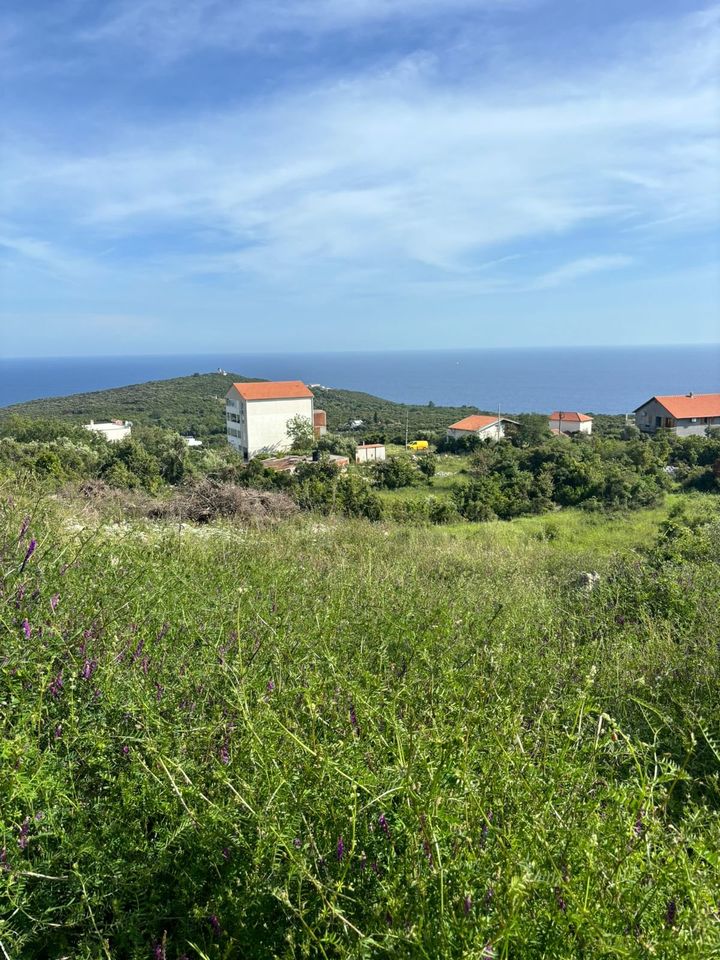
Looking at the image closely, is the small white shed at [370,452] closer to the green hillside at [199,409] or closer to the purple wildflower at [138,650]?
the green hillside at [199,409]

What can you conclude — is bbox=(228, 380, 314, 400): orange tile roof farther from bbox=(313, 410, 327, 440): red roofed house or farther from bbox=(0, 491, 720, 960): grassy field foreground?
bbox=(0, 491, 720, 960): grassy field foreground

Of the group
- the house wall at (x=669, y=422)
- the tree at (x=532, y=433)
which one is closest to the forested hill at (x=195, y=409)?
the tree at (x=532, y=433)

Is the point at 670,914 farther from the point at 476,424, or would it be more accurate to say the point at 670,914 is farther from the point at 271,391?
the point at 271,391

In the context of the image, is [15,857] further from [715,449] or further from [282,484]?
[715,449]

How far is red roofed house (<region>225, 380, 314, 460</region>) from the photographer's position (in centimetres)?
5281

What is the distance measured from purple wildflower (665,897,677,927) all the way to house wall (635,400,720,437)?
3649 cm

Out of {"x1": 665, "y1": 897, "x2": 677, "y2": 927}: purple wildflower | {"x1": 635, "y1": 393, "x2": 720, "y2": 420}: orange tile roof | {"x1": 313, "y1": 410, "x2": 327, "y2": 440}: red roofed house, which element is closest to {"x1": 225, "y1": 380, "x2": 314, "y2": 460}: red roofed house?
{"x1": 313, "y1": 410, "x2": 327, "y2": 440}: red roofed house

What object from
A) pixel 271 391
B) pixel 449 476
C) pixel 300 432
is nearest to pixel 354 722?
pixel 449 476

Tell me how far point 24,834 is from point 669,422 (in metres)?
38.7

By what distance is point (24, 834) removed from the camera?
140cm

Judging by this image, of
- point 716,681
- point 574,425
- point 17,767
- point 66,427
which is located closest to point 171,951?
point 17,767

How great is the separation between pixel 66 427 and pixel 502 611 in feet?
98.6

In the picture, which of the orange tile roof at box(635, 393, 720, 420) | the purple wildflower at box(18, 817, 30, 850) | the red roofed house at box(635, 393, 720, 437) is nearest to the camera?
the purple wildflower at box(18, 817, 30, 850)

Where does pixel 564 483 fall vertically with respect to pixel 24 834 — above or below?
below
